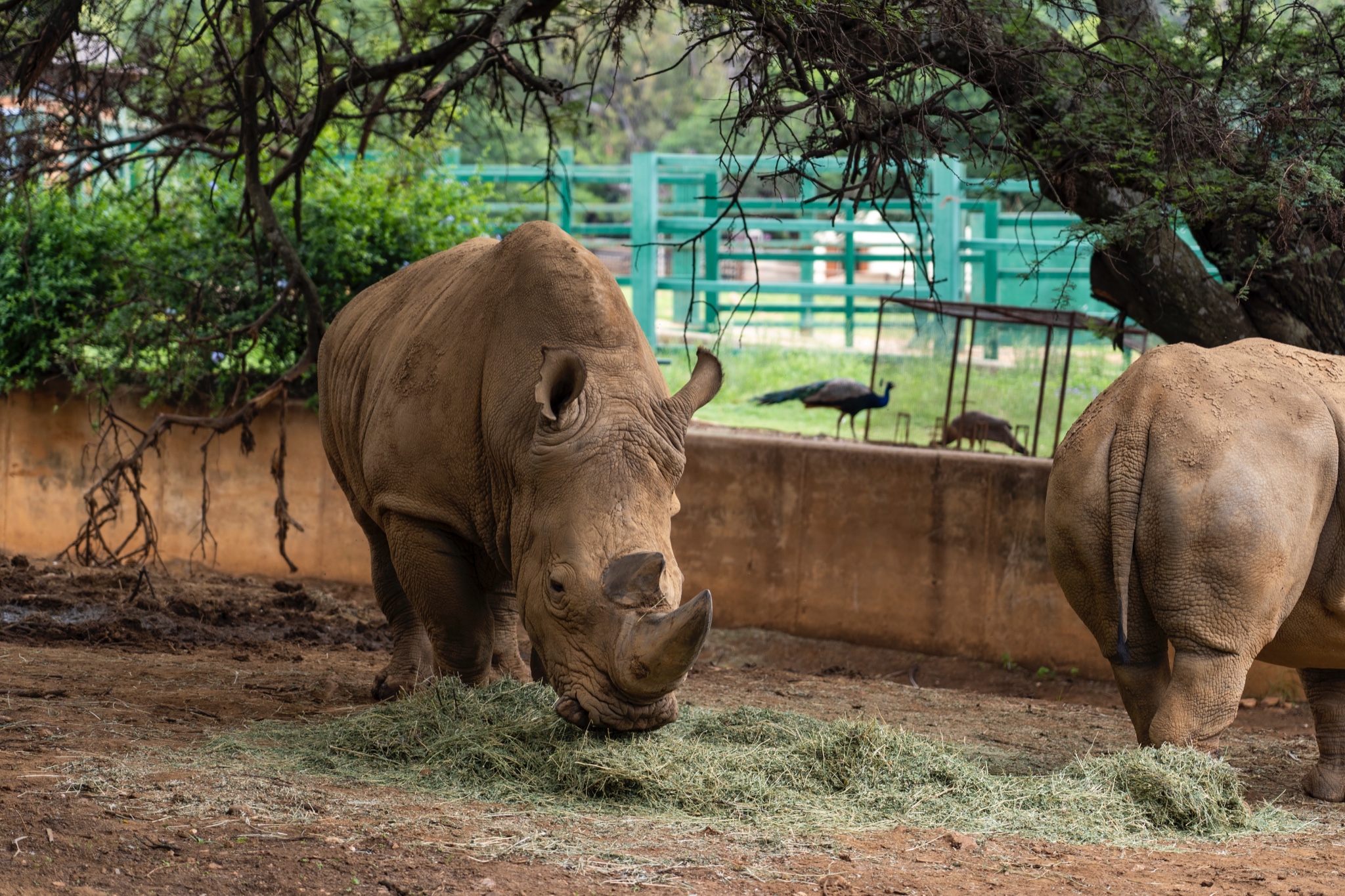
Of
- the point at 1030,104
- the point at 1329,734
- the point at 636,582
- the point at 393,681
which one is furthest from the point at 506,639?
the point at 1030,104

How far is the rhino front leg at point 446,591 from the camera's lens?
5.67m

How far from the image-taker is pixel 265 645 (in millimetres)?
8148

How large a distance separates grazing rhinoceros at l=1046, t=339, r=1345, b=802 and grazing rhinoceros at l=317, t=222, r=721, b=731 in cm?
160

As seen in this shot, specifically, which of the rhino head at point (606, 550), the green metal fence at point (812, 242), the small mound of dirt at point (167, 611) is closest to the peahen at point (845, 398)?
the green metal fence at point (812, 242)

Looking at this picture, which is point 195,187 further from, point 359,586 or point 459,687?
point 459,687

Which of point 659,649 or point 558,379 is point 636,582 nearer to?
point 659,649

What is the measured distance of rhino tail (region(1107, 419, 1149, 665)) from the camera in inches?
203

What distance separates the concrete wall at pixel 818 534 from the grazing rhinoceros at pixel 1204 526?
3.25m

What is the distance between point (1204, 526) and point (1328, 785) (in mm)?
1463

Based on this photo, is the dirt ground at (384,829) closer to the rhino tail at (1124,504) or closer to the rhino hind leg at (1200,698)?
the rhino hind leg at (1200,698)

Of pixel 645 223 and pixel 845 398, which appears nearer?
pixel 845 398

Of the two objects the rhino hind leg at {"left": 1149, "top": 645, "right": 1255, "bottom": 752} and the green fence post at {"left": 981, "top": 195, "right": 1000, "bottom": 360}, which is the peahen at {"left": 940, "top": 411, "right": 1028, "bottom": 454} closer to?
the green fence post at {"left": 981, "top": 195, "right": 1000, "bottom": 360}

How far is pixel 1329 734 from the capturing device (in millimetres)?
5719

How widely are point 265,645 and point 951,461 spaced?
4512 millimetres
